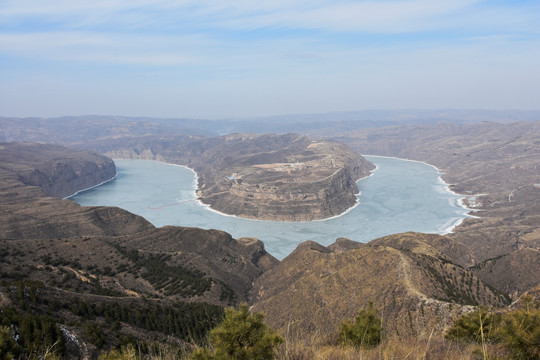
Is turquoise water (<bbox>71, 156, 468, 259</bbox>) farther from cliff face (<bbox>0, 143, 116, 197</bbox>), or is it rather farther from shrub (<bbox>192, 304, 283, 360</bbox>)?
shrub (<bbox>192, 304, 283, 360</bbox>)

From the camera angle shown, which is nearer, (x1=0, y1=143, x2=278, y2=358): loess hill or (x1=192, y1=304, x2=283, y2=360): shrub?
(x1=192, y1=304, x2=283, y2=360): shrub

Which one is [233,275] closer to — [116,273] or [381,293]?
[116,273]

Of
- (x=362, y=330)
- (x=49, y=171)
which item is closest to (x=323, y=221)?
(x=362, y=330)

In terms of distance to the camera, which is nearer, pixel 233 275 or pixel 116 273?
pixel 116 273

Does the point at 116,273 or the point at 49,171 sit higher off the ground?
the point at 49,171

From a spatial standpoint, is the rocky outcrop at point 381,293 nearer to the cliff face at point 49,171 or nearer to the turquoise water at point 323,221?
the turquoise water at point 323,221

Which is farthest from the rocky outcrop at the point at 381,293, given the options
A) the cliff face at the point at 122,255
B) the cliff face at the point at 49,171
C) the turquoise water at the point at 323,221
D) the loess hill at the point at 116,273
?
the cliff face at the point at 49,171

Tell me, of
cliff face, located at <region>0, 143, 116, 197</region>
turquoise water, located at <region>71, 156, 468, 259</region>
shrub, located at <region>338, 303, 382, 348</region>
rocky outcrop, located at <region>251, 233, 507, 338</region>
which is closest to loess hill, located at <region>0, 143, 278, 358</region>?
rocky outcrop, located at <region>251, 233, 507, 338</region>
